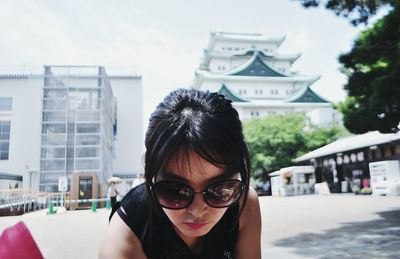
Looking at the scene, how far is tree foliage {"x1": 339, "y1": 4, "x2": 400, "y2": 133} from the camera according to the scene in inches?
245

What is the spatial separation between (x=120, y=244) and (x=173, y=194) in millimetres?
238

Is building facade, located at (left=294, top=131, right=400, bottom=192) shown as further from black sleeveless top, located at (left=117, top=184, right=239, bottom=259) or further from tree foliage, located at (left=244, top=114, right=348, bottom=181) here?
black sleeveless top, located at (left=117, top=184, right=239, bottom=259)

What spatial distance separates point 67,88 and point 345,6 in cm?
1735

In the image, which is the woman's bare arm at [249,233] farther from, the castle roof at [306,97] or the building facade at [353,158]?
the castle roof at [306,97]

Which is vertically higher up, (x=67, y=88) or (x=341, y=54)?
(x=67, y=88)

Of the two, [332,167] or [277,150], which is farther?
[277,150]

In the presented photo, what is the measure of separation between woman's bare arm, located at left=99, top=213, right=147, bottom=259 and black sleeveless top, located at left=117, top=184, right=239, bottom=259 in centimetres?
2

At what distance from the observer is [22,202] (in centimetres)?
1575

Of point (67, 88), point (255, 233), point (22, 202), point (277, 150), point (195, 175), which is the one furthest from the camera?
point (277, 150)

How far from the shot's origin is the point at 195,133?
3.54 ft

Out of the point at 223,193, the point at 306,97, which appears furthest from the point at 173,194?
the point at 306,97

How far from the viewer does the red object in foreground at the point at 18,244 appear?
0.69 m

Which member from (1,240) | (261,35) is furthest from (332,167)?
(261,35)

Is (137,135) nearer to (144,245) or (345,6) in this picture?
(345,6)
